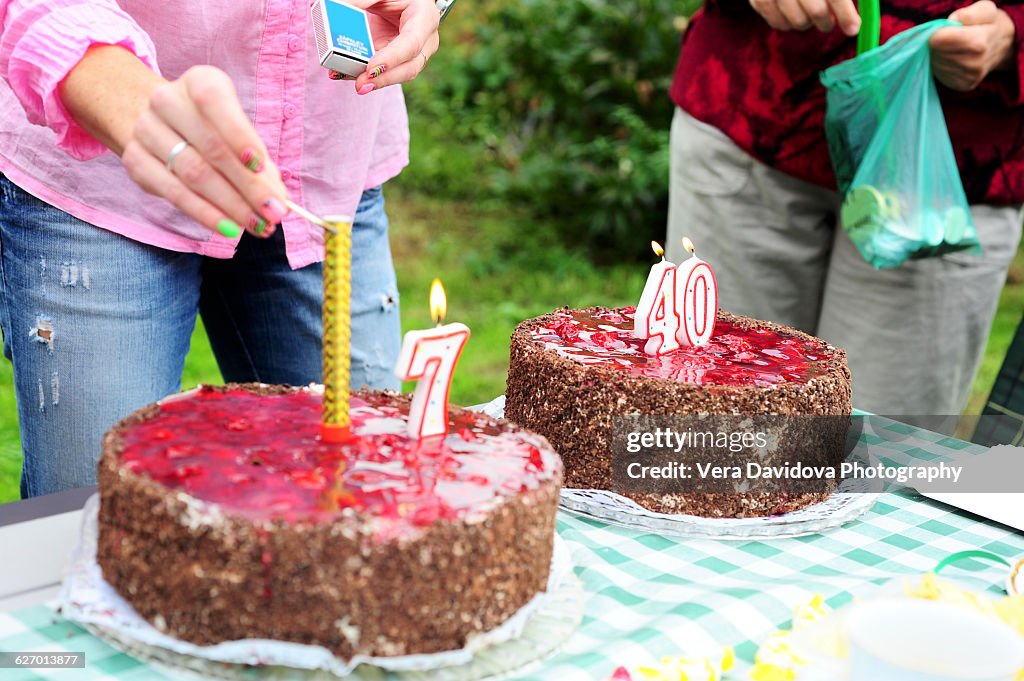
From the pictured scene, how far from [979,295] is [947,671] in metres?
1.52

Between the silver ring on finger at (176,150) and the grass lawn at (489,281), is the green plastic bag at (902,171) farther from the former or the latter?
the grass lawn at (489,281)

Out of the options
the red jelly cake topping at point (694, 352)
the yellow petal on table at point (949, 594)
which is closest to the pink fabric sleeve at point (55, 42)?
the red jelly cake topping at point (694, 352)

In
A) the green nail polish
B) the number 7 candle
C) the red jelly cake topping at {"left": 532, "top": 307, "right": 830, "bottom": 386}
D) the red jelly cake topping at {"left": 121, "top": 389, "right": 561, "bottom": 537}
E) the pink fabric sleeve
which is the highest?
the pink fabric sleeve

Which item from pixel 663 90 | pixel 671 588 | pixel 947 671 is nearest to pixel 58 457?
pixel 671 588

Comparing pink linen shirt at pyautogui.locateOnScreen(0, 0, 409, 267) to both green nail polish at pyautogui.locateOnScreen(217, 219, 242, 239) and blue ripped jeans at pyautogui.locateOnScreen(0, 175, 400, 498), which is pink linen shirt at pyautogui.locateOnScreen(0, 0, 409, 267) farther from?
green nail polish at pyautogui.locateOnScreen(217, 219, 242, 239)

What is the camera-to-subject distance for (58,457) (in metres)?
1.66

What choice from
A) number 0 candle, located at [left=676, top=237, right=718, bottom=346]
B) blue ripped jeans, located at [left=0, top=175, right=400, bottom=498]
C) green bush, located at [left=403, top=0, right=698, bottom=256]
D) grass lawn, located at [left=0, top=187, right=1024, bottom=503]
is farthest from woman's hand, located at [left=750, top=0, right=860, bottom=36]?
green bush, located at [left=403, top=0, right=698, bottom=256]

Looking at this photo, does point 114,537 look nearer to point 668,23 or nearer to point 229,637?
point 229,637

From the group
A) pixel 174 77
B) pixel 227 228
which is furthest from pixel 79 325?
pixel 227 228

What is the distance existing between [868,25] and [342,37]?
1.04 metres

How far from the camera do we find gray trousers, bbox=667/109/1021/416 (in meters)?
2.30

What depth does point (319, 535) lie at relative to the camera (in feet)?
3.40

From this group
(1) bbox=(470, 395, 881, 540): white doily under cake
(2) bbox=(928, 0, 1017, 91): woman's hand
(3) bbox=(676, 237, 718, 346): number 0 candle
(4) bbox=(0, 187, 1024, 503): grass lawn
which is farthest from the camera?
(4) bbox=(0, 187, 1024, 503): grass lawn

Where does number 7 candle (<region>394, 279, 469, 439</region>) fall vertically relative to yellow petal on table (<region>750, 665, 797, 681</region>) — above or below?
above
